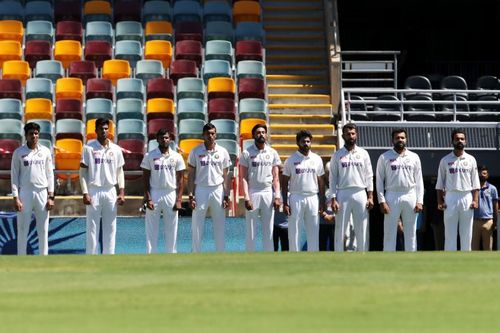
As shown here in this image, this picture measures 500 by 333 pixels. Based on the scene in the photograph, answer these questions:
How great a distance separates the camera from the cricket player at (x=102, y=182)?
14.7 m


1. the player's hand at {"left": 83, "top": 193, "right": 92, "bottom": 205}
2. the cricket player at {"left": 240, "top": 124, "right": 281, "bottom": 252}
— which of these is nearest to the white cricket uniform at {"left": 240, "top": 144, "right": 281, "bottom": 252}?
the cricket player at {"left": 240, "top": 124, "right": 281, "bottom": 252}

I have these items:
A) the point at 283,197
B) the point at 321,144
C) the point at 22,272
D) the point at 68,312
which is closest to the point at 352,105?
the point at 321,144

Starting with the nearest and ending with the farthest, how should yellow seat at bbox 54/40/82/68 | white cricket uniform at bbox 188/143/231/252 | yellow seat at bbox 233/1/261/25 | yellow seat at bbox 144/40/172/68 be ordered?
white cricket uniform at bbox 188/143/231/252, yellow seat at bbox 54/40/82/68, yellow seat at bbox 144/40/172/68, yellow seat at bbox 233/1/261/25

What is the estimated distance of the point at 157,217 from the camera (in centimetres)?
1512

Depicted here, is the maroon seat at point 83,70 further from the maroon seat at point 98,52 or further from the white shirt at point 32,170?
the white shirt at point 32,170

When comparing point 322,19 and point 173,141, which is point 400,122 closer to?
point 173,141

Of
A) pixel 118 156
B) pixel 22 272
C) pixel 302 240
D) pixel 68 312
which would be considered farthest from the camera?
pixel 302 240

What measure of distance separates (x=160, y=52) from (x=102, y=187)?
8.75 metres

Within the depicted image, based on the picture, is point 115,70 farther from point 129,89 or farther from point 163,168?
point 163,168

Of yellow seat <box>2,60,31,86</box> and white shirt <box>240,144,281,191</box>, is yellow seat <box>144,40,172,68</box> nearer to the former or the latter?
yellow seat <box>2,60,31,86</box>

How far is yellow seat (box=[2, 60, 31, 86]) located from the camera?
22.4m

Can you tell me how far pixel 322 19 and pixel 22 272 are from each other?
15520 millimetres

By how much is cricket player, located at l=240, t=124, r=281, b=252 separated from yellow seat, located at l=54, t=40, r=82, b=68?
28.7 ft

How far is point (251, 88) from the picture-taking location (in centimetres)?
2212
